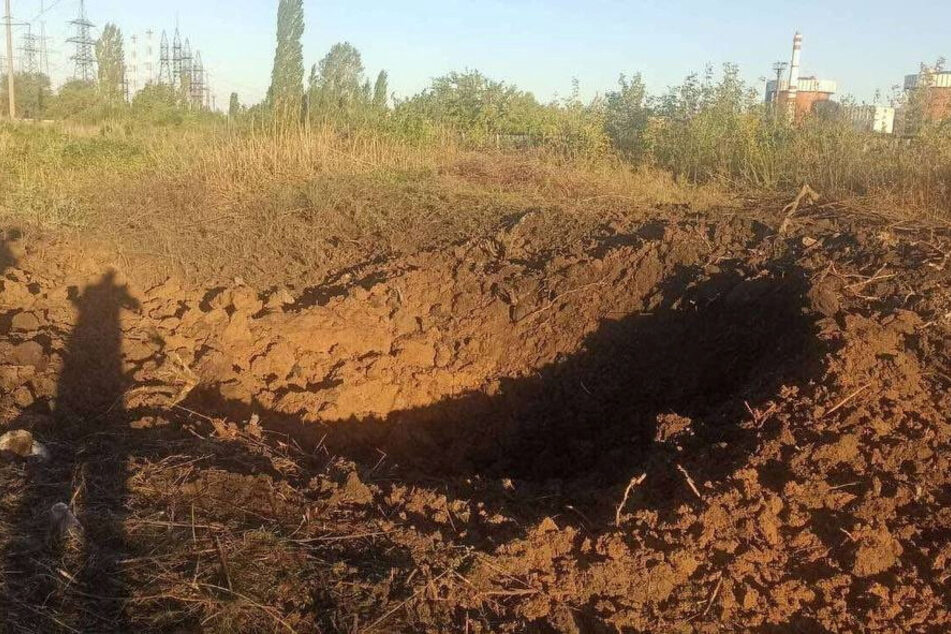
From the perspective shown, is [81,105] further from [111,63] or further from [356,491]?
[356,491]

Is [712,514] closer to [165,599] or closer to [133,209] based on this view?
[165,599]

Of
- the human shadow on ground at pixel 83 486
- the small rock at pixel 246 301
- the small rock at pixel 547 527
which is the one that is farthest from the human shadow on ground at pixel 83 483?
the small rock at pixel 547 527

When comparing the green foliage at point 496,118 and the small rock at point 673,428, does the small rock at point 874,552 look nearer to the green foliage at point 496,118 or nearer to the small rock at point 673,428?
the small rock at point 673,428

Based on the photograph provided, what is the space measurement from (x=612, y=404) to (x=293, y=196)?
5746 millimetres

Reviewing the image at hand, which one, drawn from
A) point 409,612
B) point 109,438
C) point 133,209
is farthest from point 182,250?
point 409,612

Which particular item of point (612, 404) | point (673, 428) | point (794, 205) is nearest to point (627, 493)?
point (673, 428)

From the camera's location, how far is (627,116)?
1310 cm

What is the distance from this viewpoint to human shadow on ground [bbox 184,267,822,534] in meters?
4.04

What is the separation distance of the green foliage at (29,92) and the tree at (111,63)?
254 cm

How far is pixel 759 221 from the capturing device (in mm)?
6484

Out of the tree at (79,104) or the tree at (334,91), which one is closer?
the tree at (334,91)

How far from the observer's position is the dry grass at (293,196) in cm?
784

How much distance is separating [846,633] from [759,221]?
4387 millimetres

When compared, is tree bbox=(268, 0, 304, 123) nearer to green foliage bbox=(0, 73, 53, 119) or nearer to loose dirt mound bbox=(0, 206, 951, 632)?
loose dirt mound bbox=(0, 206, 951, 632)
